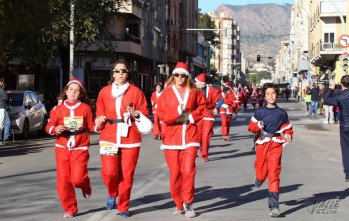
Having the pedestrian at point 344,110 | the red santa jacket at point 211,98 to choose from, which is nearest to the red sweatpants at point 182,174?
the pedestrian at point 344,110

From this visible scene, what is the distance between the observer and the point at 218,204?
9281 mm

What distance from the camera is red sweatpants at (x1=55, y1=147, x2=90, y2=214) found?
8.16 metres

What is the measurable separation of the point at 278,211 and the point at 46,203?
307 cm

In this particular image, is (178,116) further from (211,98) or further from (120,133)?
(211,98)

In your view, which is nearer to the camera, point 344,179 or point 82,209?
point 82,209

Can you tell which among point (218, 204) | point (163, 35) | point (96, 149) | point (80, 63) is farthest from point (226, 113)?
point (163, 35)

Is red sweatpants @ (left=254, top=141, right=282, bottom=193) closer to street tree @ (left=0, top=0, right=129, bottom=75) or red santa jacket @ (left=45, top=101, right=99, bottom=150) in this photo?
red santa jacket @ (left=45, top=101, right=99, bottom=150)

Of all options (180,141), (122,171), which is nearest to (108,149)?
(122,171)

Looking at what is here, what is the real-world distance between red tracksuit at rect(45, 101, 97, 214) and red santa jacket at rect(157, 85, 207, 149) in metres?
0.87

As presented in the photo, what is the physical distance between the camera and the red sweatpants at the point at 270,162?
27.7 ft

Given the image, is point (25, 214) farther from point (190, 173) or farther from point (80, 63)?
point (80, 63)

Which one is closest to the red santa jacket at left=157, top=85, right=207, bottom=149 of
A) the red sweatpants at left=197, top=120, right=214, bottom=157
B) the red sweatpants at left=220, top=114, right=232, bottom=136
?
the red sweatpants at left=197, top=120, right=214, bottom=157

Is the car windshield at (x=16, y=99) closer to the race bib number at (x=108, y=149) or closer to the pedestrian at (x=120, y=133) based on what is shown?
the pedestrian at (x=120, y=133)

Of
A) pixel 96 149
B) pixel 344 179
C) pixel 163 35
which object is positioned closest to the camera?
pixel 344 179
